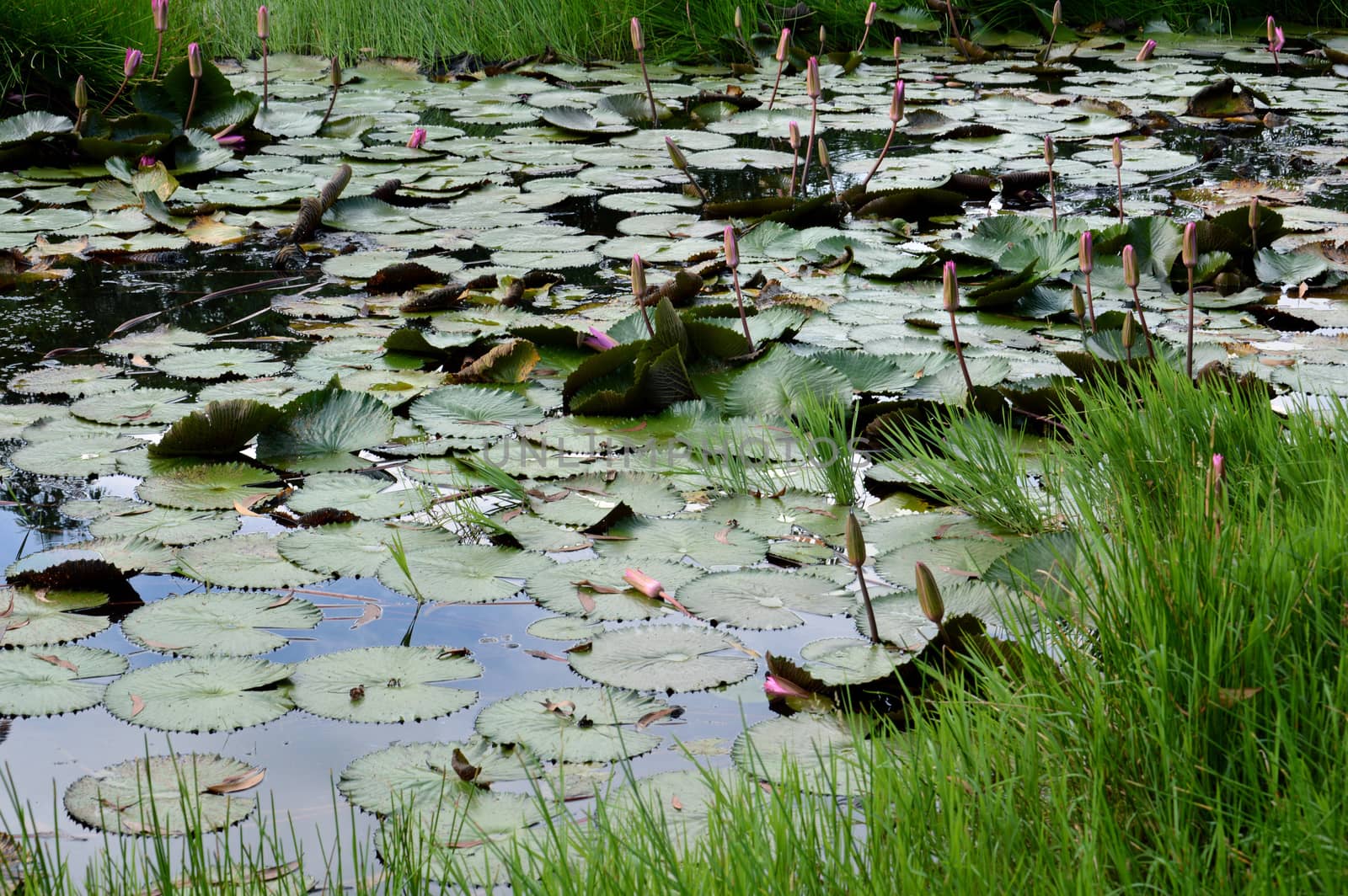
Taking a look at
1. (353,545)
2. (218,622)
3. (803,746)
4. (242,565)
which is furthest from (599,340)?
(803,746)

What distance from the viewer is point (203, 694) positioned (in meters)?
1.56

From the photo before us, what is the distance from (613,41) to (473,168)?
3.00 metres

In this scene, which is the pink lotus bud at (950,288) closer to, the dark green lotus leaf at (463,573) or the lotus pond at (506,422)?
the lotus pond at (506,422)

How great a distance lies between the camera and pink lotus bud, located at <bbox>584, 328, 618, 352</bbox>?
8.86 feet

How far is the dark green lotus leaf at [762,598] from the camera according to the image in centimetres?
176

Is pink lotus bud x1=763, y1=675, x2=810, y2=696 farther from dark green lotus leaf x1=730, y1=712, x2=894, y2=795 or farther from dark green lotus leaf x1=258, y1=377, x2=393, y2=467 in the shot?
dark green lotus leaf x1=258, y1=377, x2=393, y2=467

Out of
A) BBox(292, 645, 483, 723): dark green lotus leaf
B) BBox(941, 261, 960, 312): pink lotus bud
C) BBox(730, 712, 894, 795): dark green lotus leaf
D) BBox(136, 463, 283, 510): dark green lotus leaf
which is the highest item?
BBox(941, 261, 960, 312): pink lotus bud

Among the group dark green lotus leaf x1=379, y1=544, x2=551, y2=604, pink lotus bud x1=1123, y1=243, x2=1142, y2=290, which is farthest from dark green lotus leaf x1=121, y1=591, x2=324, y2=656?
pink lotus bud x1=1123, y1=243, x2=1142, y2=290

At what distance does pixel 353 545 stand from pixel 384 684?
1.31 feet

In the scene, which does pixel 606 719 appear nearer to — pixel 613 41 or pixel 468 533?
pixel 468 533

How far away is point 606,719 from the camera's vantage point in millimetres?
1525

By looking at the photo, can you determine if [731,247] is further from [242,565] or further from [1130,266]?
[242,565]

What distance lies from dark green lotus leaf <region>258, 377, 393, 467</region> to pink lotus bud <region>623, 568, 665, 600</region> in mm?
681

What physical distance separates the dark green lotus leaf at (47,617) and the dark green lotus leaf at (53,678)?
27 mm
